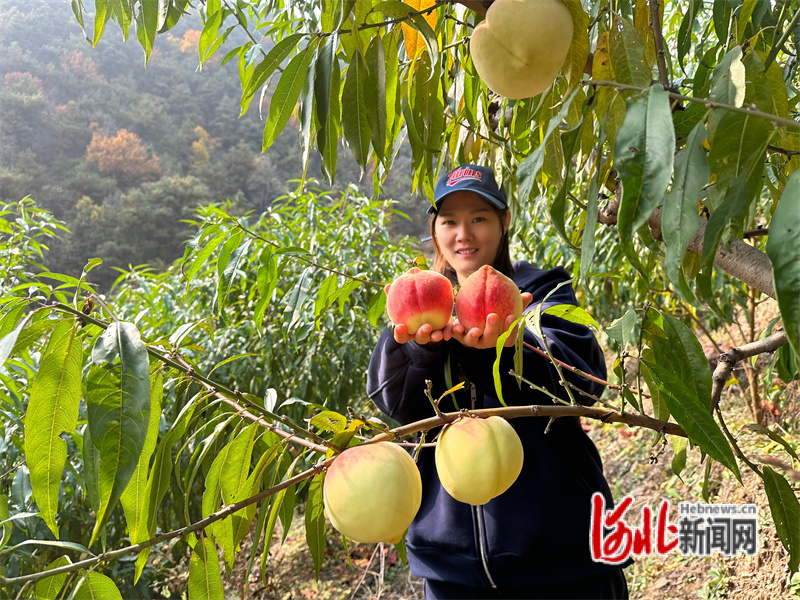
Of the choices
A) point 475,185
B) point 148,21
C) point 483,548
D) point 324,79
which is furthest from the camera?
point 475,185

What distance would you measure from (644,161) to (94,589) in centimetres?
51

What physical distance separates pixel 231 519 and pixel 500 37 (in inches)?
20.4

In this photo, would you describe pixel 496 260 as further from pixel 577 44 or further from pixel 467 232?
pixel 577 44

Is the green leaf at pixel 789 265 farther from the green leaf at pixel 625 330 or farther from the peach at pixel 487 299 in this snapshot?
the peach at pixel 487 299

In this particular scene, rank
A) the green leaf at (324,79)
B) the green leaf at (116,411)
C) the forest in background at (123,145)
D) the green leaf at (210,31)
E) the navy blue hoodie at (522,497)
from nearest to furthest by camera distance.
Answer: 1. the green leaf at (116,411)
2. the green leaf at (324,79)
3. the green leaf at (210,31)
4. the navy blue hoodie at (522,497)
5. the forest in background at (123,145)

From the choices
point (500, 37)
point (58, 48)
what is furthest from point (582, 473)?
point (58, 48)

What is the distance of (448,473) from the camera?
0.55 meters

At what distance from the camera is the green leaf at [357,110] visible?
0.56 meters

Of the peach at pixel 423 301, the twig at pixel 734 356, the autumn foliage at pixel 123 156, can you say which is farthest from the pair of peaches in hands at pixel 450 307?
the autumn foliage at pixel 123 156

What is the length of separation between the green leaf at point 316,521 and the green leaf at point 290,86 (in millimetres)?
351

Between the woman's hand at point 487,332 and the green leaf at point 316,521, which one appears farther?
the woman's hand at point 487,332

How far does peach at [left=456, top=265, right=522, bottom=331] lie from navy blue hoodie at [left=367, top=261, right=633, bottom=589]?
233 mm

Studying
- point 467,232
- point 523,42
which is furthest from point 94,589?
point 467,232

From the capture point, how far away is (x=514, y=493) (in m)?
1.15
